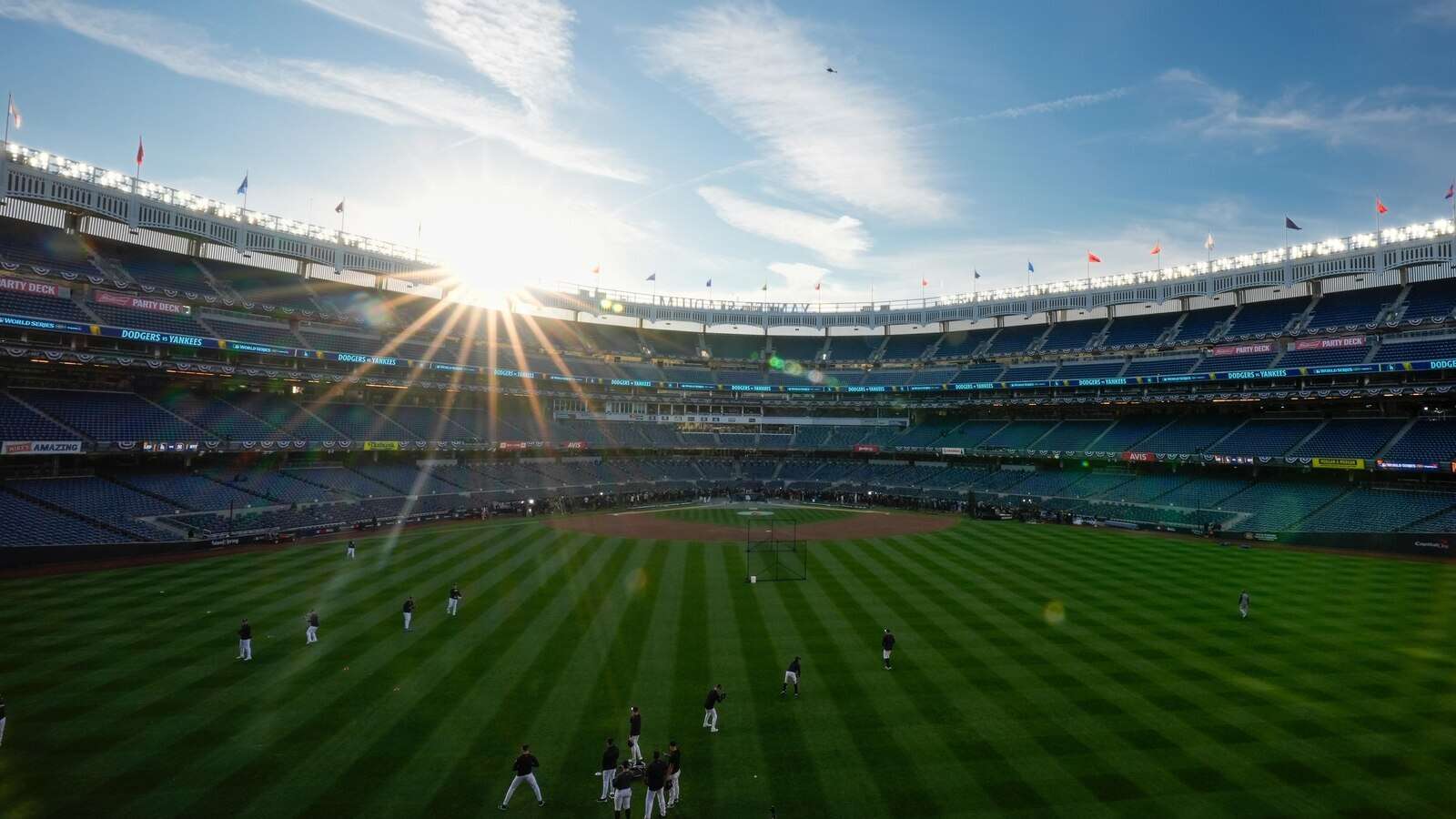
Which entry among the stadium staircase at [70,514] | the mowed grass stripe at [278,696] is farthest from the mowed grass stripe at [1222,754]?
the stadium staircase at [70,514]

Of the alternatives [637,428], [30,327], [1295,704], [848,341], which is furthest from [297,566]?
[848,341]

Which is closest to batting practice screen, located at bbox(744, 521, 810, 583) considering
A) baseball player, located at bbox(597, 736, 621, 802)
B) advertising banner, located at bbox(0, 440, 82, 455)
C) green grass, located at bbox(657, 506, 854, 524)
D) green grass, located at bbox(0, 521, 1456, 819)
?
green grass, located at bbox(0, 521, 1456, 819)

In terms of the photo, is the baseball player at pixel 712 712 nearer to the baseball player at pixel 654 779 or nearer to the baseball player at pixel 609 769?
the baseball player at pixel 609 769

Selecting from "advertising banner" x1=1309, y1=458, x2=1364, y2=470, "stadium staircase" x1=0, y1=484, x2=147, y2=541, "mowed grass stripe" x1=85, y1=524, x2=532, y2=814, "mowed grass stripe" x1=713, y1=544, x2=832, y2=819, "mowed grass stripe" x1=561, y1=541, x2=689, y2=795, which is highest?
"advertising banner" x1=1309, y1=458, x2=1364, y2=470

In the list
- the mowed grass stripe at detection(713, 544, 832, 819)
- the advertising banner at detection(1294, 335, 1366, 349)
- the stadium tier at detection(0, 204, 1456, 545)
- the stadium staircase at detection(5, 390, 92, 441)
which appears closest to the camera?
the mowed grass stripe at detection(713, 544, 832, 819)

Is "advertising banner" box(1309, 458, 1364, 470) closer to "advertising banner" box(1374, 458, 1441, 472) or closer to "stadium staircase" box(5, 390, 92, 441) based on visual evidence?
"advertising banner" box(1374, 458, 1441, 472)

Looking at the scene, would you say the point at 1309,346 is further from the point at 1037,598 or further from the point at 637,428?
the point at 637,428

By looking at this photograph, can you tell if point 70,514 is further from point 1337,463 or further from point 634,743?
point 1337,463
